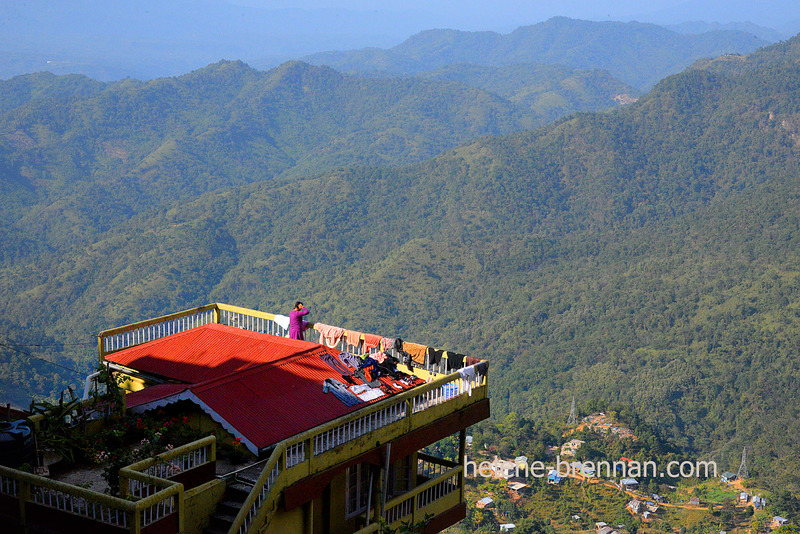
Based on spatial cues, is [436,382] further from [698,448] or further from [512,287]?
[512,287]

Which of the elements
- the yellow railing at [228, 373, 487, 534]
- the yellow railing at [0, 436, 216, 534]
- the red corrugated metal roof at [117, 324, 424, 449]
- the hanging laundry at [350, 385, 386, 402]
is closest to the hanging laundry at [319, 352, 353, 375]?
the red corrugated metal roof at [117, 324, 424, 449]

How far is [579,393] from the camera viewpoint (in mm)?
128875

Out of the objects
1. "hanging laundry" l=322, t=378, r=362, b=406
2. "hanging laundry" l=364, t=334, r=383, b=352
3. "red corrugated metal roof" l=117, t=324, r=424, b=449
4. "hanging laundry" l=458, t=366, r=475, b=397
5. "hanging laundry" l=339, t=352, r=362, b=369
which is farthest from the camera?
"hanging laundry" l=364, t=334, r=383, b=352

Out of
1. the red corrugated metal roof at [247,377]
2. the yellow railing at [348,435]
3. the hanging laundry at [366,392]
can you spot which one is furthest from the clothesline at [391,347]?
the hanging laundry at [366,392]

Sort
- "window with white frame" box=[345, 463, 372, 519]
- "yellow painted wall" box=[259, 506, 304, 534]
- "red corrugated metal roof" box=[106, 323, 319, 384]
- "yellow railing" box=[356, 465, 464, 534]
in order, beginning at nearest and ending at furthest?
"yellow painted wall" box=[259, 506, 304, 534] → "window with white frame" box=[345, 463, 372, 519] → "yellow railing" box=[356, 465, 464, 534] → "red corrugated metal roof" box=[106, 323, 319, 384]

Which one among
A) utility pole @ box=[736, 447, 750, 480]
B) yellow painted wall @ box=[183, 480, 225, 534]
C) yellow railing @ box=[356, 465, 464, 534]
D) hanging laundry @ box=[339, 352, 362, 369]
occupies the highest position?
hanging laundry @ box=[339, 352, 362, 369]

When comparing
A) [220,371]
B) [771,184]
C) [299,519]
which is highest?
[220,371]

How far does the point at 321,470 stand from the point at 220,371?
13.9ft

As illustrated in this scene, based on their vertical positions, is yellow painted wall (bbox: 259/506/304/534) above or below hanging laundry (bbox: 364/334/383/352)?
below

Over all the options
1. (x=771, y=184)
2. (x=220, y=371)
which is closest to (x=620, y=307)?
(x=771, y=184)

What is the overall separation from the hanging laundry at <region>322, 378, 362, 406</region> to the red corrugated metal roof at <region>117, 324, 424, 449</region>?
9 cm

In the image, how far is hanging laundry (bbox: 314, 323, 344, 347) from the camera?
18703mm

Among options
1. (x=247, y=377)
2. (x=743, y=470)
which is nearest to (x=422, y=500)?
(x=247, y=377)

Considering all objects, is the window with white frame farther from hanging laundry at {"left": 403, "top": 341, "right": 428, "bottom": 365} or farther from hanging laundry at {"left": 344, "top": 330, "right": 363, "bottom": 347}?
hanging laundry at {"left": 344, "top": 330, "right": 363, "bottom": 347}
